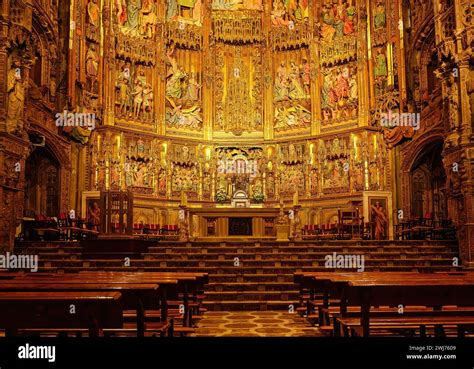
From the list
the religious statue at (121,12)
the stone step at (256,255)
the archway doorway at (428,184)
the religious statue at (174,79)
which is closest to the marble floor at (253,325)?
the stone step at (256,255)

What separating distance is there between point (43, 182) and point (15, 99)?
16.8 ft

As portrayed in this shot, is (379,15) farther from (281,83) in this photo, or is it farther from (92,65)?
(92,65)

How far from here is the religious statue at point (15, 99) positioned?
13.6 m

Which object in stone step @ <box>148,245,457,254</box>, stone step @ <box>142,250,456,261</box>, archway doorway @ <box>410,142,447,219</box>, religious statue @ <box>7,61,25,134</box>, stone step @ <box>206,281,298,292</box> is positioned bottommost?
stone step @ <box>206,281,298,292</box>

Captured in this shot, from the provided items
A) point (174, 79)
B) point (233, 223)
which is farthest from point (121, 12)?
point (233, 223)

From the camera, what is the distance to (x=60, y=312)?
3.37m

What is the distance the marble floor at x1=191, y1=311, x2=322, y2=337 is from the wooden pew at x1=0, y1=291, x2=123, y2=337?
137 inches

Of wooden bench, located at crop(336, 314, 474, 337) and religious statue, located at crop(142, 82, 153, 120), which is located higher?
religious statue, located at crop(142, 82, 153, 120)

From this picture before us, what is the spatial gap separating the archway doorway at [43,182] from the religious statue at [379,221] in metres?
10.8

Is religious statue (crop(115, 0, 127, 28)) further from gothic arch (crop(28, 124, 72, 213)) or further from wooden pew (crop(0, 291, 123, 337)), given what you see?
wooden pew (crop(0, 291, 123, 337))

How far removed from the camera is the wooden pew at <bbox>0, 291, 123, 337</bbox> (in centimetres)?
334

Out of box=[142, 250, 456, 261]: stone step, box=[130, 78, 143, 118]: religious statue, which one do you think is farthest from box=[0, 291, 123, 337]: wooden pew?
box=[130, 78, 143, 118]: religious statue

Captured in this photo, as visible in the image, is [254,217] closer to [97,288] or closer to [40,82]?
[40,82]

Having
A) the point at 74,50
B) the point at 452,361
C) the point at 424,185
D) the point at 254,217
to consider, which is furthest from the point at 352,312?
the point at 74,50
